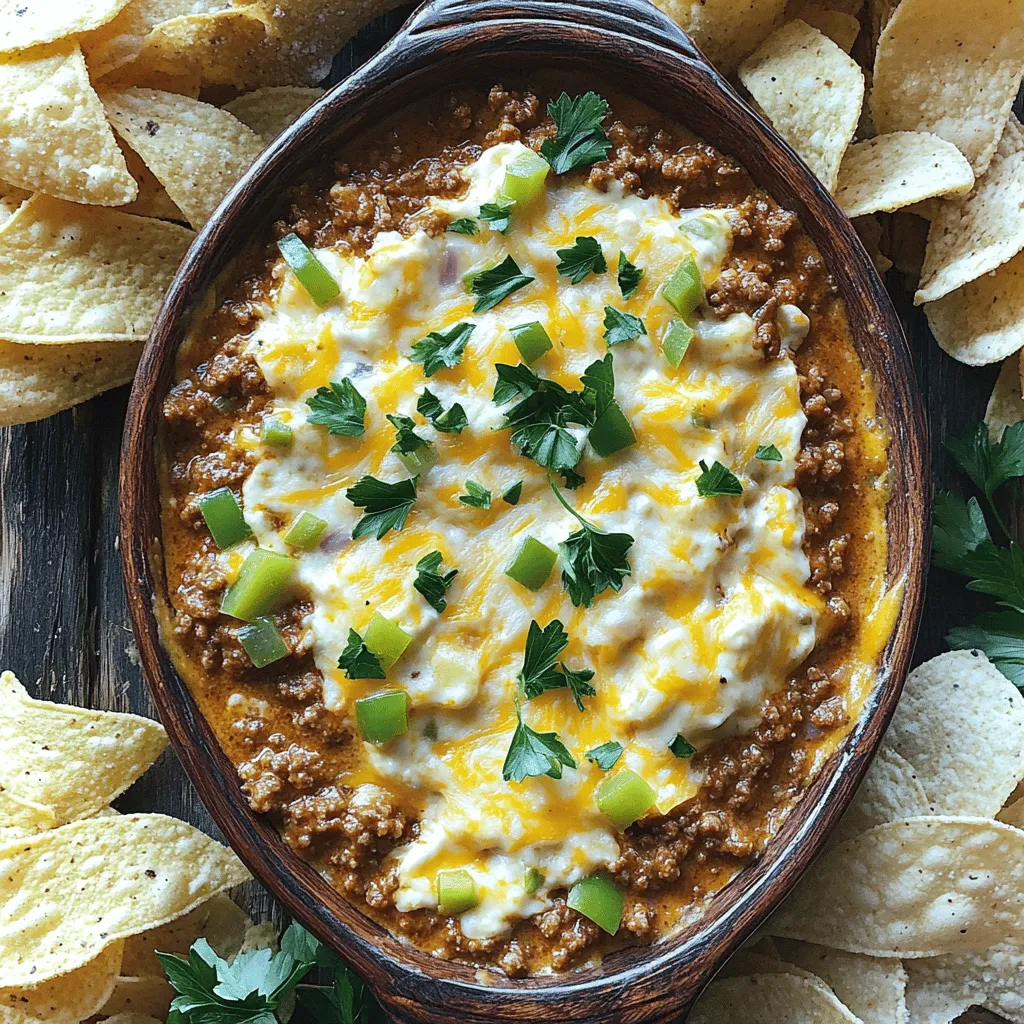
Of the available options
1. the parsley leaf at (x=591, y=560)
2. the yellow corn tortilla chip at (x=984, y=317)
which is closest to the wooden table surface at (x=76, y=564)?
the yellow corn tortilla chip at (x=984, y=317)

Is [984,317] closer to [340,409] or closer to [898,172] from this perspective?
[898,172]

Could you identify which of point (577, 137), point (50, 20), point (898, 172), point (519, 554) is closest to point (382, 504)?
point (519, 554)

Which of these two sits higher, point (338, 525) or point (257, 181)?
point (257, 181)

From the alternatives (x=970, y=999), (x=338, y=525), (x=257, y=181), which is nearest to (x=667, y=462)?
(x=338, y=525)

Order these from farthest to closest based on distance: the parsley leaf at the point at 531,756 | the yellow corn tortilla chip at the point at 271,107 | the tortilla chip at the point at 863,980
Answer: the yellow corn tortilla chip at the point at 271,107
the tortilla chip at the point at 863,980
the parsley leaf at the point at 531,756

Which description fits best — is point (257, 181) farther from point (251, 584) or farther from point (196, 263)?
point (251, 584)

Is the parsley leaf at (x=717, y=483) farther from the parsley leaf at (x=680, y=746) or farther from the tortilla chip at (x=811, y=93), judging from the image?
the tortilla chip at (x=811, y=93)
